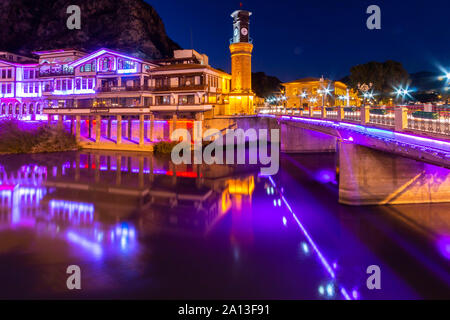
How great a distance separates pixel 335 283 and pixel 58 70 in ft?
192

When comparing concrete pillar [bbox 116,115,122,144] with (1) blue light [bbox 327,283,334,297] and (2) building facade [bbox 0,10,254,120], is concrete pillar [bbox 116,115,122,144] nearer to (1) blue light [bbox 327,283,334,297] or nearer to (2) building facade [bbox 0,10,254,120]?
(2) building facade [bbox 0,10,254,120]

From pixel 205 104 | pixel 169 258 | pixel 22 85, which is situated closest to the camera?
pixel 169 258

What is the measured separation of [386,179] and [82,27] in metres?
104

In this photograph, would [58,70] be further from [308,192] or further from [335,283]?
[335,283]

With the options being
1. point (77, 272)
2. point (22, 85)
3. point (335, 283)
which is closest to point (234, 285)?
point (335, 283)

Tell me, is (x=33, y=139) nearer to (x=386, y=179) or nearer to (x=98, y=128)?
(x=98, y=128)

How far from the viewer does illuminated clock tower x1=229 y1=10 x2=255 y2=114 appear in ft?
187

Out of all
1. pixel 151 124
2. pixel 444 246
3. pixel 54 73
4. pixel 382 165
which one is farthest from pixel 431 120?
pixel 54 73

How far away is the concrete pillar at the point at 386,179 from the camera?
2011 cm

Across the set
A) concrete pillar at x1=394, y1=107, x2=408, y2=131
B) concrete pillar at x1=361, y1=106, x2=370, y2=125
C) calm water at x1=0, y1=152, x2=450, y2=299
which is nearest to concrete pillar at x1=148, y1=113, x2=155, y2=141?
calm water at x1=0, y1=152, x2=450, y2=299

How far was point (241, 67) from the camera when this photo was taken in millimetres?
58625

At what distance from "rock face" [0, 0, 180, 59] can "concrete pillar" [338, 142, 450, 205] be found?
8406 centimetres
